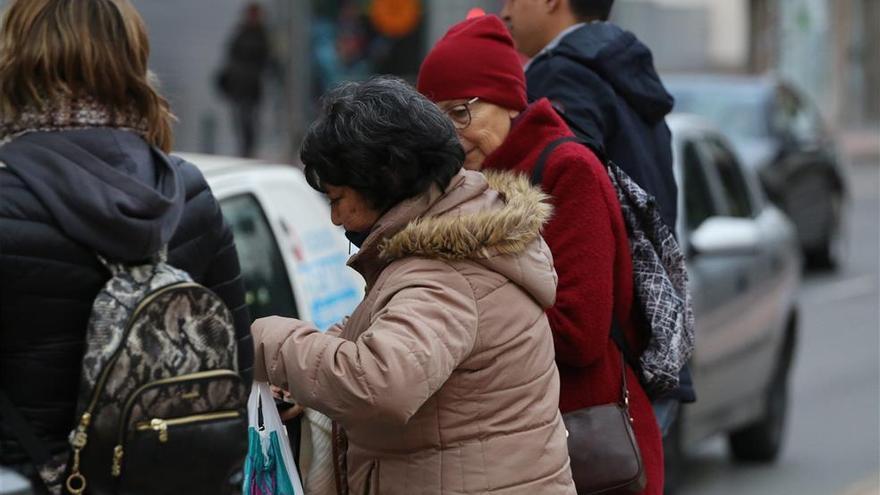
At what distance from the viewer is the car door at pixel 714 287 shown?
720 cm

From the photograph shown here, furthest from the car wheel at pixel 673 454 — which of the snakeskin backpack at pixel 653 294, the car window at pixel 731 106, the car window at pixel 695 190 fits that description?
the car window at pixel 731 106

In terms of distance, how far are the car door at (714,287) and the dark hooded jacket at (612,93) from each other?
2988mm

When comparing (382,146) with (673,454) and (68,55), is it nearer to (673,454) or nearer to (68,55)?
(68,55)

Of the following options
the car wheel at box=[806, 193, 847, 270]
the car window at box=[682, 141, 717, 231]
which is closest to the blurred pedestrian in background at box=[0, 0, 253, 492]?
the car window at box=[682, 141, 717, 231]

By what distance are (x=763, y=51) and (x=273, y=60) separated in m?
16.3

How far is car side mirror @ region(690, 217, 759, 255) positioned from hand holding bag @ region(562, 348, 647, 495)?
3.87 metres

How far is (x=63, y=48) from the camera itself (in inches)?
115

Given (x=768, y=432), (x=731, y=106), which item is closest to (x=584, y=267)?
(x=768, y=432)

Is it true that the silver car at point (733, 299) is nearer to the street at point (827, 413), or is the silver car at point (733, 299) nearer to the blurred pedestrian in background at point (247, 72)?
the street at point (827, 413)

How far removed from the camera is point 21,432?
2.72m

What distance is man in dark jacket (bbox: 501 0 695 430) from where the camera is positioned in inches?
157

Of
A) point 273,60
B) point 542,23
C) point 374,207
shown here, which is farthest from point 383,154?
point 273,60

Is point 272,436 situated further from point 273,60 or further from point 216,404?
point 273,60

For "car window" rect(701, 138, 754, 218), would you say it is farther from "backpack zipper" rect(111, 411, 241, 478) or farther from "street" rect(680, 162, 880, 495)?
"backpack zipper" rect(111, 411, 241, 478)
